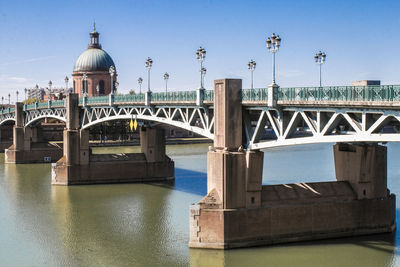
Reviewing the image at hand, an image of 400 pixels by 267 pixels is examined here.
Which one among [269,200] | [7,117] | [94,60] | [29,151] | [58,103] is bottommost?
[269,200]

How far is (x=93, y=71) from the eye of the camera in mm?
93875

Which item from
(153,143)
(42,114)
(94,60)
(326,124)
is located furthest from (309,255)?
(94,60)

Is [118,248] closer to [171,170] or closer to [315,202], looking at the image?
[315,202]

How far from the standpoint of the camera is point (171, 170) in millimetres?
49531

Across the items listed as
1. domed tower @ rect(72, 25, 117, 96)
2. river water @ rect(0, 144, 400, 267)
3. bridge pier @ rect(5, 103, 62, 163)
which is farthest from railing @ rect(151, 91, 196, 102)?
domed tower @ rect(72, 25, 117, 96)

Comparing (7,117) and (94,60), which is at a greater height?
(94,60)

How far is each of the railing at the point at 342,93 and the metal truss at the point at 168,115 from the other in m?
6.66

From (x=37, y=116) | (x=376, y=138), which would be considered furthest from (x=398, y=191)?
(x=37, y=116)

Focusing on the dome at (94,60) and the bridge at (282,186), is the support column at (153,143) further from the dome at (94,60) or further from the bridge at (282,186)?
the dome at (94,60)

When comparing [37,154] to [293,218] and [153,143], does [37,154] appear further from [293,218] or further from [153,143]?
[293,218]

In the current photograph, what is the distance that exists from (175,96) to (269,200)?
13.2m

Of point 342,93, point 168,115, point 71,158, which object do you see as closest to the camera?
point 342,93

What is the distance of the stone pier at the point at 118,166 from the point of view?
4842 cm

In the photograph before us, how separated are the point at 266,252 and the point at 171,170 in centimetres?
2442
